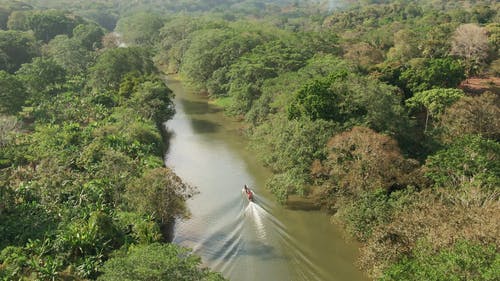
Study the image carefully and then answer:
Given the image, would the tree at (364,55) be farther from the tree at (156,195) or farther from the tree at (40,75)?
the tree at (40,75)

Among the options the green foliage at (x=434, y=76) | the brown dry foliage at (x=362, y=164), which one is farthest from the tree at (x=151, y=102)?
the green foliage at (x=434, y=76)

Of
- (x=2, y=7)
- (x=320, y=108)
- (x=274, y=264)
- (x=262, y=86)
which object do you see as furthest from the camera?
(x=2, y=7)

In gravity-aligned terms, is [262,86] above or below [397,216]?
above

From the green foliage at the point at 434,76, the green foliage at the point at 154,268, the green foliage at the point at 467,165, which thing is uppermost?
the green foliage at the point at 434,76

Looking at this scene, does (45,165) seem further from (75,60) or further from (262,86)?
(75,60)

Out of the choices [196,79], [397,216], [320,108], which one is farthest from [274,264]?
[196,79]

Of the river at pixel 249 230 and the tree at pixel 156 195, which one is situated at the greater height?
the tree at pixel 156 195

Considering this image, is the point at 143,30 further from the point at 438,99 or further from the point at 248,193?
the point at 438,99

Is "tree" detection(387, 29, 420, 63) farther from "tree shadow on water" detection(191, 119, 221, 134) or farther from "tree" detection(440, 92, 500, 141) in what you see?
"tree shadow on water" detection(191, 119, 221, 134)
